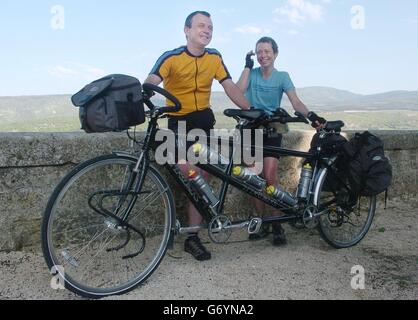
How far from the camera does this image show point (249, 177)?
328cm

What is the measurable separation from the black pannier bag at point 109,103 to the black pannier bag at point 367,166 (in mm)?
1890

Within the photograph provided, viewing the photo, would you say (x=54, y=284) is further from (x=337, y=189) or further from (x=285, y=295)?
(x=337, y=189)

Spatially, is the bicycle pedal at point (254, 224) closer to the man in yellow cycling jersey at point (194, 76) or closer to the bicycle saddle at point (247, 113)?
the man in yellow cycling jersey at point (194, 76)

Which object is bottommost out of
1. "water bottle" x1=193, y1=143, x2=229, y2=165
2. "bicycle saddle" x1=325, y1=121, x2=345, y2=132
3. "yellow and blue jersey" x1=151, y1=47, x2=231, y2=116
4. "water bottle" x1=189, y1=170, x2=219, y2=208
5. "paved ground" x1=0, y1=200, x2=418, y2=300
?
"paved ground" x1=0, y1=200, x2=418, y2=300

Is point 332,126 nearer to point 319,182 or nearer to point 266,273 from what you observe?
point 319,182

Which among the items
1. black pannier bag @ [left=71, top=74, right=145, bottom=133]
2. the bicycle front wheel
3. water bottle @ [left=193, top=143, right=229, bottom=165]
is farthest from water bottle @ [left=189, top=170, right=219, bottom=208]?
black pannier bag @ [left=71, top=74, right=145, bottom=133]

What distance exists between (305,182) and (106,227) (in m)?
1.74

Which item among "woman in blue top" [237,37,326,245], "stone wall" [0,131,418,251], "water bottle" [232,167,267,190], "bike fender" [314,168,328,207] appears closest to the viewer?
"stone wall" [0,131,418,251]

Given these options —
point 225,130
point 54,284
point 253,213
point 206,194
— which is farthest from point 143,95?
point 253,213

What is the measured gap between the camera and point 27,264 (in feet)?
10.0

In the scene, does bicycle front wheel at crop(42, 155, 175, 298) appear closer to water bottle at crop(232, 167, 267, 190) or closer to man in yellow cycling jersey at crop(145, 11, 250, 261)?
man in yellow cycling jersey at crop(145, 11, 250, 261)

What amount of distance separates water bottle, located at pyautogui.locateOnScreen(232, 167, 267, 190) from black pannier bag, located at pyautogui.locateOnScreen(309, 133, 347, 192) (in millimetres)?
613

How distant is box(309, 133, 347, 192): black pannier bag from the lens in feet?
11.7
